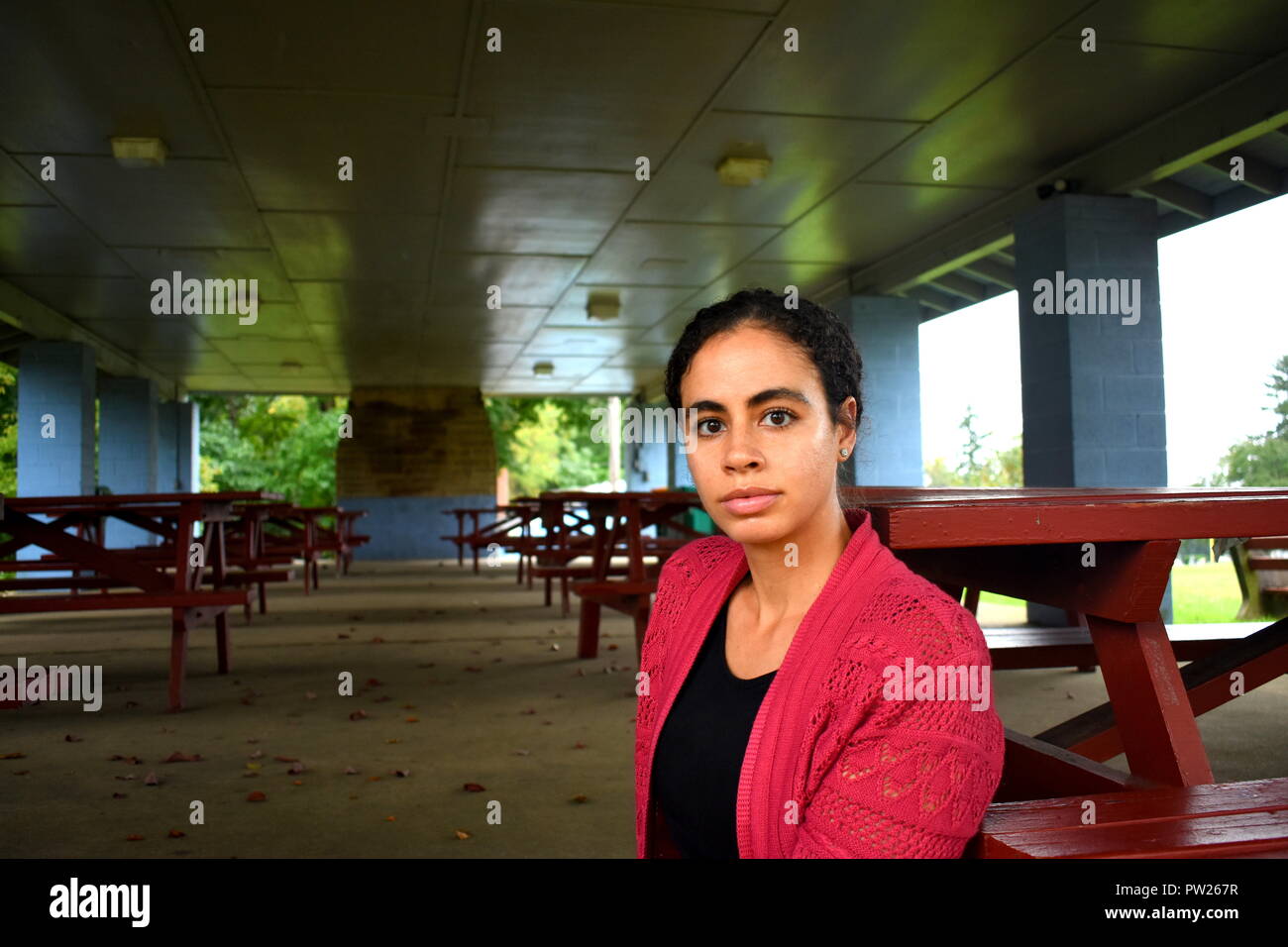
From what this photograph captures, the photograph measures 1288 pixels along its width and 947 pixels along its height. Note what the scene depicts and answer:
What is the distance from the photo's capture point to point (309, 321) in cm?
1183

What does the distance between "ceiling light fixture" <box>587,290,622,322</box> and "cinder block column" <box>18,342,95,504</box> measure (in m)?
5.82

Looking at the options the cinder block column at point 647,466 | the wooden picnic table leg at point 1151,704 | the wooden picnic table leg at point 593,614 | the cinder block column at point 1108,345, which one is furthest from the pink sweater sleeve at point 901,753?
the cinder block column at point 647,466

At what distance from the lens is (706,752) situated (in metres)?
1.35

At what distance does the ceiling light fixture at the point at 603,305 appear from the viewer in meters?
10.7

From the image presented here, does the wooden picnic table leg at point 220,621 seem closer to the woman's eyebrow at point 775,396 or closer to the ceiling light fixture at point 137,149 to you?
the ceiling light fixture at point 137,149

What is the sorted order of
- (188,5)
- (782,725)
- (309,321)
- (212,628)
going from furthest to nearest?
(309,321)
(212,628)
(188,5)
(782,725)

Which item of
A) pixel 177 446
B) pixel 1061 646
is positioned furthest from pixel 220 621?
pixel 177 446

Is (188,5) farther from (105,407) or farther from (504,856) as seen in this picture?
(105,407)

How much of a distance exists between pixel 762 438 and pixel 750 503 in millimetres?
89

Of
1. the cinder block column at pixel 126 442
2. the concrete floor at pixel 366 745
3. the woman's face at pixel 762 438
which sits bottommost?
the concrete floor at pixel 366 745

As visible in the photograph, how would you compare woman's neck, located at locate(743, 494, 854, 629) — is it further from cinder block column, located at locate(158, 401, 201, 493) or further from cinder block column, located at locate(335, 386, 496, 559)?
cinder block column, located at locate(335, 386, 496, 559)

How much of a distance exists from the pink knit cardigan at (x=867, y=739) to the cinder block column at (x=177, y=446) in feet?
54.9
